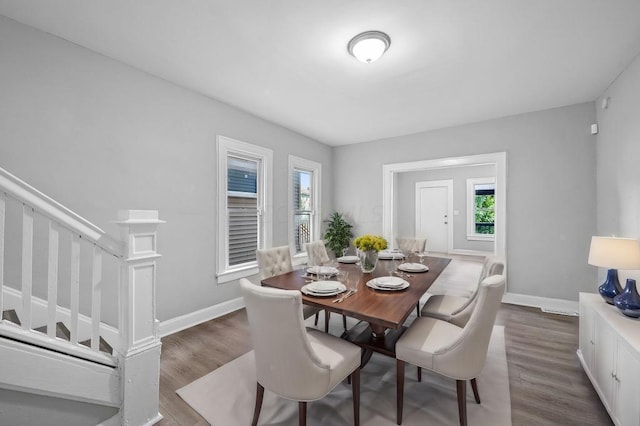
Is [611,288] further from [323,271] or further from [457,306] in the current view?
[323,271]

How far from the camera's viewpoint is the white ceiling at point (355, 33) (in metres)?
1.86

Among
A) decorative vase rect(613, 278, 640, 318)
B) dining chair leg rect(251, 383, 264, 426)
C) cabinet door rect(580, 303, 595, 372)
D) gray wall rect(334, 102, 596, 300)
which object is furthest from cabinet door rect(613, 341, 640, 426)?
gray wall rect(334, 102, 596, 300)

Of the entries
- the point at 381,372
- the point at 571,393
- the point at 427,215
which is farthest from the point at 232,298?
the point at 427,215

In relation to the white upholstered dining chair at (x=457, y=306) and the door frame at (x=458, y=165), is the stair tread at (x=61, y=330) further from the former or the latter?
the door frame at (x=458, y=165)

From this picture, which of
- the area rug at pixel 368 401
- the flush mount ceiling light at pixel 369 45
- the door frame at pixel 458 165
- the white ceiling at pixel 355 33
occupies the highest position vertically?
the white ceiling at pixel 355 33

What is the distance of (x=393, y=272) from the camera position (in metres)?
2.51

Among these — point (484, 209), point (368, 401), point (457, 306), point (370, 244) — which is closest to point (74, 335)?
point (368, 401)

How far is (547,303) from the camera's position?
11.9 feet

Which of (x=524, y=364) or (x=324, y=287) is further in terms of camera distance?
(x=524, y=364)

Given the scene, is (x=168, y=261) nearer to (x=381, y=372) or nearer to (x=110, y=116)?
(x=110, y=116)

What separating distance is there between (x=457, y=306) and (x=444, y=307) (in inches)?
4.7

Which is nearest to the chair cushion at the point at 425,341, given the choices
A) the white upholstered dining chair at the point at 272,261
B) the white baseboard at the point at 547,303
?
the white upholstered dining chair at the point at 272,261

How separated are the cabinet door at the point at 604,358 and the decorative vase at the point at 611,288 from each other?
265 millimetres

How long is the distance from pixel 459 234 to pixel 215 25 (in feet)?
26.4
